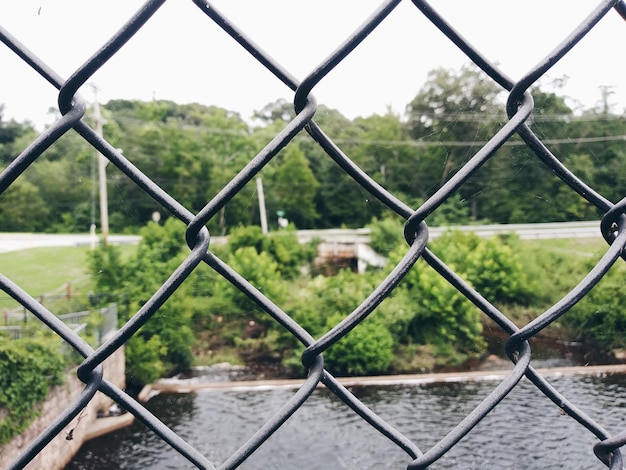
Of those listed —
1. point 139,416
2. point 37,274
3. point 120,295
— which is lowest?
point 120,295

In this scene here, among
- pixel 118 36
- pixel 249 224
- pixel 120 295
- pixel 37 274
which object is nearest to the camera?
pixel 118 36

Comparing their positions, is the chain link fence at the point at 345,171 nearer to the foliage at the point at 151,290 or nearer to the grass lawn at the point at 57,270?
the grass lawn at the point at 57,270

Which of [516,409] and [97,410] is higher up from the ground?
[516,409]

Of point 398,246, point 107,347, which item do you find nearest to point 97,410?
point 398,246

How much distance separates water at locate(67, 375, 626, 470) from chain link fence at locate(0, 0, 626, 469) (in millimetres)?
2979

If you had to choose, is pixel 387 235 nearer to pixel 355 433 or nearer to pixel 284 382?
pixel 355 433

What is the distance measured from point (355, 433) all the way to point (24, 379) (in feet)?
11.3

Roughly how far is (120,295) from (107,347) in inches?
209

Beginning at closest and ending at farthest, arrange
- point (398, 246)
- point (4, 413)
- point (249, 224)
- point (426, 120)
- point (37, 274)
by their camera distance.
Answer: point (426, 120) < point (37, 274) < point (4, 413) < point (398, 246) < point (249, 224)

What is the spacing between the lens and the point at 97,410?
6324mm

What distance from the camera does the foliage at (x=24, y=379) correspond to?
173 inches

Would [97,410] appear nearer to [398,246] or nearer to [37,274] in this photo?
[37,274]

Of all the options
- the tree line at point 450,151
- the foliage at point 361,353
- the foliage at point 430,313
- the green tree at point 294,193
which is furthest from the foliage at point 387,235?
the tree line at point 450,151

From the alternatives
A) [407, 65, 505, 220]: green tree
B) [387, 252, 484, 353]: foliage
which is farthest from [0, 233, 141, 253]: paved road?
[387, 252, 484, 353]: foliage
